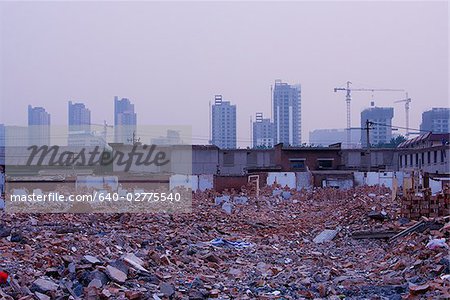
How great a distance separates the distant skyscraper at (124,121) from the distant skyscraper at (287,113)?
24.5 metres

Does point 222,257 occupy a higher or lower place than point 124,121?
lower

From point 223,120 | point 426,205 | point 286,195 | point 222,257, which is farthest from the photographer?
point 223,120

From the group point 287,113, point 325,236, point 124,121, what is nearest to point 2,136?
point 124,121

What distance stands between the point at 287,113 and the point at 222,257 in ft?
245

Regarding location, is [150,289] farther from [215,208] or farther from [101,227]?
[215,208]

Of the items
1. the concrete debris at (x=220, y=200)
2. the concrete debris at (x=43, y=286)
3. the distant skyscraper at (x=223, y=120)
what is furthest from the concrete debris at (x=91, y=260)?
the distant skyscraper at (x=223, y=120)

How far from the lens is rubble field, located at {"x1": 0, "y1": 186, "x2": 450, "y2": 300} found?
777cm

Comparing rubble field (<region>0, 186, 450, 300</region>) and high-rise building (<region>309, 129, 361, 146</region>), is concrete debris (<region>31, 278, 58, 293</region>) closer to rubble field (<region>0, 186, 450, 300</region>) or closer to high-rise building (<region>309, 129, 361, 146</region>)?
rubble field (<region>0, 186, 450, 300</region>)

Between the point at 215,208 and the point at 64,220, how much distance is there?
6832 mm

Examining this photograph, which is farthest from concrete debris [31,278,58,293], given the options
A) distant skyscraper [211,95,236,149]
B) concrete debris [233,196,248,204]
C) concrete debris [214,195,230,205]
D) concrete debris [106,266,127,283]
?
distant skyscraper [211,95,236,149]

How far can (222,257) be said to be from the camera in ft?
37.2

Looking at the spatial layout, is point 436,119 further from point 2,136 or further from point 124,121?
point 2,136

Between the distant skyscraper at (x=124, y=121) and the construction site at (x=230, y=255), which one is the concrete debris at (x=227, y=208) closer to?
the construction site at (x=230, y=255)

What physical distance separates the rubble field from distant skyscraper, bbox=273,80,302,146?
64.0m
